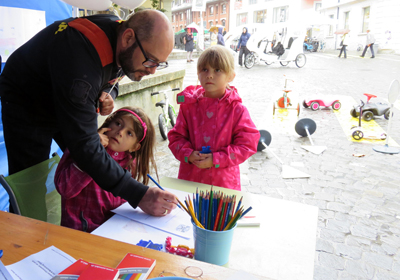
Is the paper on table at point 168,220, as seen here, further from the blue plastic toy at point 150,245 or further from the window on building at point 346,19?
the window on building at point 346,19

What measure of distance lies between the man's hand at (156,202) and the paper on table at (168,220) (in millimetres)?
33

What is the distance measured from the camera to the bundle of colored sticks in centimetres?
87

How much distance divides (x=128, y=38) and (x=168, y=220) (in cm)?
77

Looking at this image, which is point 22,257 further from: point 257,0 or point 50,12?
point 257,0

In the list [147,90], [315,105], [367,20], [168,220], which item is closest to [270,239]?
[168,220]

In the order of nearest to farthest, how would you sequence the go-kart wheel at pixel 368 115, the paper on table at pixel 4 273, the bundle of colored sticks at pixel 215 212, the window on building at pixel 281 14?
the paper on table at pixel 4 273 → the bundle of colored sticks at pixel 215 212 → the go-kart wheel at pixel 368 115 → the window on building at pixel 281 14

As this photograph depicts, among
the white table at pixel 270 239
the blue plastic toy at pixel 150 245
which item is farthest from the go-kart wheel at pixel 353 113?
the blue plastic toy at pixel 150 245

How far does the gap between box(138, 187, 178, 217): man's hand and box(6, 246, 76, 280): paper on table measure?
435mm

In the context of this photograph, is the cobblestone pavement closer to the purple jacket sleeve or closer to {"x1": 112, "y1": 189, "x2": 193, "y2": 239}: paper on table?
the purple jacket sleeve

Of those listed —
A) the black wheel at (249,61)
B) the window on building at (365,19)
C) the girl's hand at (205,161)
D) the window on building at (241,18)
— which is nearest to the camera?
the girl's hand at (205,161)

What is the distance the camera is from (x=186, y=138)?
206cm

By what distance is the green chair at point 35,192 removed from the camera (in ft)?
4.59

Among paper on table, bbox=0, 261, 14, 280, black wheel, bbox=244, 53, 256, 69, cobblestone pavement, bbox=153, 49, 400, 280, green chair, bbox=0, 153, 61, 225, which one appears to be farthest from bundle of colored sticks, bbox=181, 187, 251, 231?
black wheel, bbox=244, 53, 256, 69

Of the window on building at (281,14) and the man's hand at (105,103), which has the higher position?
the window on building at (281,14)
